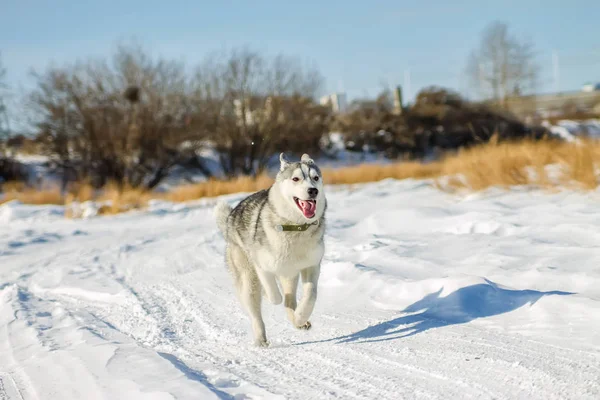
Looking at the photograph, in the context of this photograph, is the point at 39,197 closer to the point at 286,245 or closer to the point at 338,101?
the point at 286,245

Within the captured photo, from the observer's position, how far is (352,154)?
26672mm

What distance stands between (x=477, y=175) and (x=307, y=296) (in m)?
6.91

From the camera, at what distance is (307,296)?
427 centimetres

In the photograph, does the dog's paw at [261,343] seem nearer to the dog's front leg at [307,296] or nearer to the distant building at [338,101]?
the dog's front leg at [307,296]

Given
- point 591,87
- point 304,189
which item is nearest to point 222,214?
point 304,189

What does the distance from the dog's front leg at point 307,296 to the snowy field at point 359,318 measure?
19 centimetres

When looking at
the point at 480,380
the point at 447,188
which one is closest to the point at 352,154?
the point at 447,188

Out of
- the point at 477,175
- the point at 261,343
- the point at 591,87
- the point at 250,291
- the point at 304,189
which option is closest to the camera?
the point at 304,189

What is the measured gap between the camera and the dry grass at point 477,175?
8984 mm

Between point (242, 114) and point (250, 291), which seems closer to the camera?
point (250, 291)

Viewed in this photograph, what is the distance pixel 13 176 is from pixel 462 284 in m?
19.9

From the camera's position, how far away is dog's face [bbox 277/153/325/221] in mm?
4262

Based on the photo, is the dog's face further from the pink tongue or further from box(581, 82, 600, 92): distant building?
box(581, 82, 600, 92): distant building

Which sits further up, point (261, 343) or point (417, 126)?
point (261, 343)
